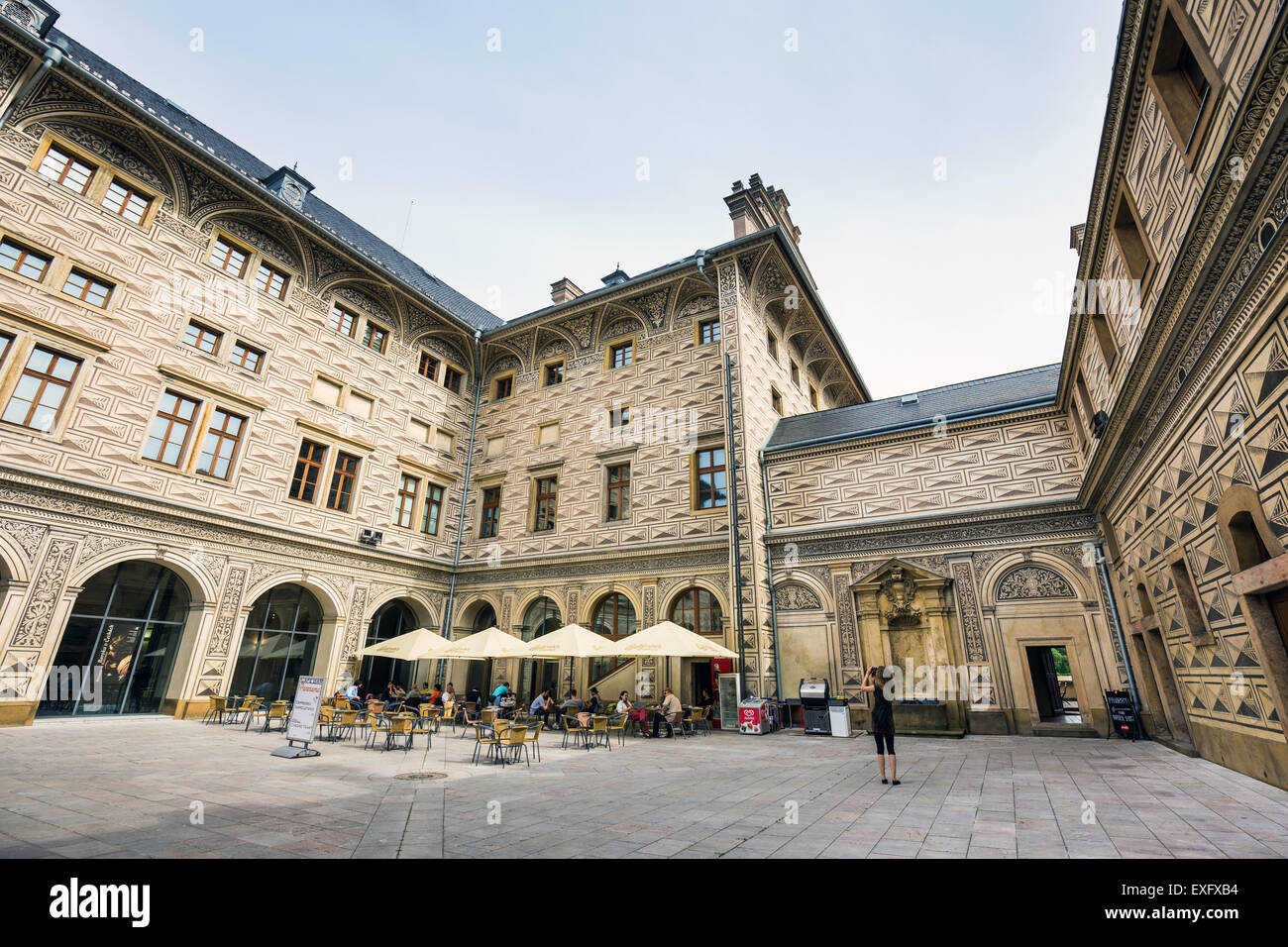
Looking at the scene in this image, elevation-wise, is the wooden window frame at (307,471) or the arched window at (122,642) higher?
the wooden window frame at (307,471)

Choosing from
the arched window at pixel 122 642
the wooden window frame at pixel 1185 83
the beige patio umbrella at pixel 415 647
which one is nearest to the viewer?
the wooden window frame at pixel 1185 83

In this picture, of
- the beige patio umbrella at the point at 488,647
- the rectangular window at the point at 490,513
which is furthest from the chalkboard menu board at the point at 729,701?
the rectangular window at the point at 490,513

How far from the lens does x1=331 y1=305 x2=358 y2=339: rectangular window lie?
19234 mm

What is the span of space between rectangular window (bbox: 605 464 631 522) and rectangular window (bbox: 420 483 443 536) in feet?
22.1

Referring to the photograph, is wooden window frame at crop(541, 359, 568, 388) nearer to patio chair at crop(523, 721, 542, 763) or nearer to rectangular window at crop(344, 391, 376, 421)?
rectangular window at crop(344, 391, 376, 421)

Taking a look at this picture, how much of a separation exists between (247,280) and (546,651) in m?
13.9

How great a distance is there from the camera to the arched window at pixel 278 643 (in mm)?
16156

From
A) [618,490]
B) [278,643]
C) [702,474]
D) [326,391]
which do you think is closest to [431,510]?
[326,391]

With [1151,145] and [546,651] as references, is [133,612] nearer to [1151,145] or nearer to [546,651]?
[546,651]

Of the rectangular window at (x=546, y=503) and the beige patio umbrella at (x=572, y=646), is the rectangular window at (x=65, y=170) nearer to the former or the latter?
the rectangular window at (x=546, y=503)

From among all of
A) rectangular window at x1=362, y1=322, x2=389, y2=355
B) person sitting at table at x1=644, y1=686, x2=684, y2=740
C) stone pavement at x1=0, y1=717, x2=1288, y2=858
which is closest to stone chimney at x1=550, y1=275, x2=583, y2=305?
rectangular window at x1=362, y1=322, x2=389, y2=355

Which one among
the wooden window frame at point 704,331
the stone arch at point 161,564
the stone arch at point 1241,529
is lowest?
the stone arch at point 1241,529

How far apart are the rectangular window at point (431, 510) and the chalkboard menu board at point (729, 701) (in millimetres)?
11806
